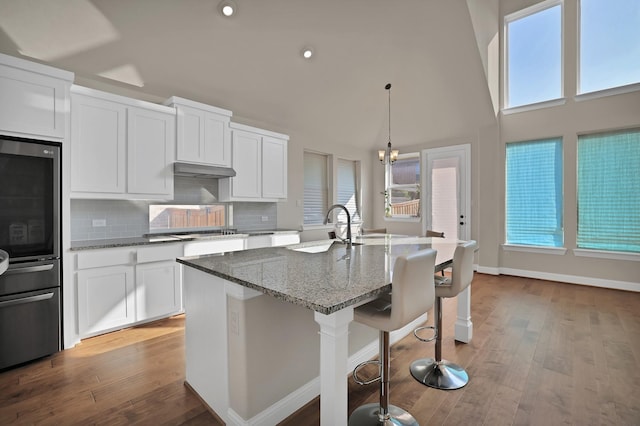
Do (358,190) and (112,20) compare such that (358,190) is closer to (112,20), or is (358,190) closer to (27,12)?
(112,20)

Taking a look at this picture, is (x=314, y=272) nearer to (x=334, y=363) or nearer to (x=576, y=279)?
(x=334, y=363)

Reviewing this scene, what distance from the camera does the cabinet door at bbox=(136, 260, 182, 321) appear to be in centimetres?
304

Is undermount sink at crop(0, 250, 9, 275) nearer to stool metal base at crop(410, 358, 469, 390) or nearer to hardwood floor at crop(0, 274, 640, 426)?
Answer: hardwood floor at crop(0, 274, 640, 426)

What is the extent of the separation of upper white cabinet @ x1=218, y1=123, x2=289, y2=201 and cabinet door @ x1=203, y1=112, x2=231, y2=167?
0.10 meters

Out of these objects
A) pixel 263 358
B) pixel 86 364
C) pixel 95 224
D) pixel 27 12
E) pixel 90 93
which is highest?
pixel 27 12

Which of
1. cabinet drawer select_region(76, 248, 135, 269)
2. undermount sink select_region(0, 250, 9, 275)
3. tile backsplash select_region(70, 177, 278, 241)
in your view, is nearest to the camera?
undermount sink select_region(0, 250, 9, 275)

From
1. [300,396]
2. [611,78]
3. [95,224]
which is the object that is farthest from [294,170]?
[611,78]

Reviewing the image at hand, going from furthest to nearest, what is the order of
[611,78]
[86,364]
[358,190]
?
[358,190] < [611,78] < [86,364]

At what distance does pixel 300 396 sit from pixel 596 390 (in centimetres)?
197

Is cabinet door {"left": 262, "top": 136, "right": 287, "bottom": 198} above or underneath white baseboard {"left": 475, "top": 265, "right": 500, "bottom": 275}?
above

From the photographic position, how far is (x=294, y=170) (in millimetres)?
5340

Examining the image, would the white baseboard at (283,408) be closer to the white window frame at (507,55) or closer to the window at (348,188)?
the window at (348,188)

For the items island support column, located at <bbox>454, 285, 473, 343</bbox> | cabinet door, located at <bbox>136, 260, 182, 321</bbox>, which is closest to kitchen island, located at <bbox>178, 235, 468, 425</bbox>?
island support column, located at <bbox>454, 285, 473, 343</bbox>

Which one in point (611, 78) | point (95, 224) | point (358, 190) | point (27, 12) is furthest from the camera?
point (358, 190)
